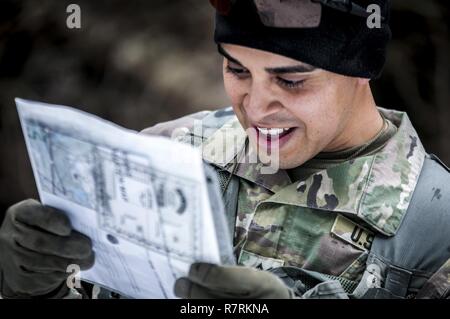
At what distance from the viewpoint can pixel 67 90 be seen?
237 centimetres

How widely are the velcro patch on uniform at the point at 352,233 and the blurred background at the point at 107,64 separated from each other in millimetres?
1000

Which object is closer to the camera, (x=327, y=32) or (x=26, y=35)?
(x=327, y=32)

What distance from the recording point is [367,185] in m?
1.32

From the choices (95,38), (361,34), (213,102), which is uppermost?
(361,34)

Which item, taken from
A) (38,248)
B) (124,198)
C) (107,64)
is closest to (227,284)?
(124,198)

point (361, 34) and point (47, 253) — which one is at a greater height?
point (361, 34)

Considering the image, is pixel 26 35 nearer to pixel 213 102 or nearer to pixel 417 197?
pixel 213 102

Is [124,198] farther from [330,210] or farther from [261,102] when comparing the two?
[330,210]

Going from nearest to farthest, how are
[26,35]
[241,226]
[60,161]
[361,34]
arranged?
1. [60,161]
2. [361,34]
3. [241,226]
4. [26,35]

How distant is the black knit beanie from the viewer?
1161 millimetres

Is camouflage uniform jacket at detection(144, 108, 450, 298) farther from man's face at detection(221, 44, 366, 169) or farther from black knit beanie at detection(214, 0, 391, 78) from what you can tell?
black knit beanie at detection(214, 0, 391, 78)

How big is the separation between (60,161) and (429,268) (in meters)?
0.60

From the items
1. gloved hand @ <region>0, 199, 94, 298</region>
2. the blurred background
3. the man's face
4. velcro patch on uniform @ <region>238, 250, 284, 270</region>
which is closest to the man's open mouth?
the man's face
